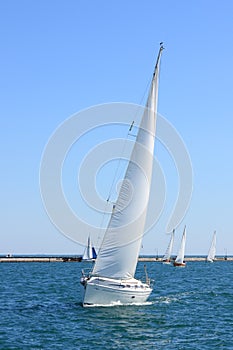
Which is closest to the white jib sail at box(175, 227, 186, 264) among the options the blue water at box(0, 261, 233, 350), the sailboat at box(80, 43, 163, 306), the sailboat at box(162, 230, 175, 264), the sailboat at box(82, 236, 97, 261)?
the sailboat at box(162, 230, 175, 264)

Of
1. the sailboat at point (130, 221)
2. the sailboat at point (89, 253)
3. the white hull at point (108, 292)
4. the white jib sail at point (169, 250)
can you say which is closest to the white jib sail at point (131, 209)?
the sailboat at point (130, 221)

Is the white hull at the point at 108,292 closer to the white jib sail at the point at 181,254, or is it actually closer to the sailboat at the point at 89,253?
the sailboat at the point at 89,253

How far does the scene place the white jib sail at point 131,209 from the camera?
45.2m

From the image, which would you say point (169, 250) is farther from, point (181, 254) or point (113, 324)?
point (113, 324)

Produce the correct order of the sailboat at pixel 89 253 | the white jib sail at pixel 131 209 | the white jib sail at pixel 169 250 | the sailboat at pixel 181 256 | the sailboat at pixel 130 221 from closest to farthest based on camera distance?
the sailboat at pixel 130 221 < the white jib sail at pixel 131 209 < the sailboat at pixel 89 253 < the sailboat at pixel 181 256 < the white jib sail at pixel 169 250

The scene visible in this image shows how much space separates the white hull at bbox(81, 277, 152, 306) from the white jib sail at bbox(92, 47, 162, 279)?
1.35 meters

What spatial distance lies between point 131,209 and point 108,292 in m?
6.86

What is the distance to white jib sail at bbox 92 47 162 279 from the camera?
148 ft

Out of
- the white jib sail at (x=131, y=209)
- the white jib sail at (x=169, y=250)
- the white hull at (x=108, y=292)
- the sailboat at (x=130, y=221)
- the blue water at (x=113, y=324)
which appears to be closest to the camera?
the blue water at (x=113, y=324)

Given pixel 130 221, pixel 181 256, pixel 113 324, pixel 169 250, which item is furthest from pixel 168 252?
pixel 113 324

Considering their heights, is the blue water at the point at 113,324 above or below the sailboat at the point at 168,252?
below

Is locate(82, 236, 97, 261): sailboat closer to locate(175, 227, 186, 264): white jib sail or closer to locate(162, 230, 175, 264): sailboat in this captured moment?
locate(175, 227, 186, 264): white jib sail

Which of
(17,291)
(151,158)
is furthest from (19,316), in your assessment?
(17,291)

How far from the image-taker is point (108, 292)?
143ft
